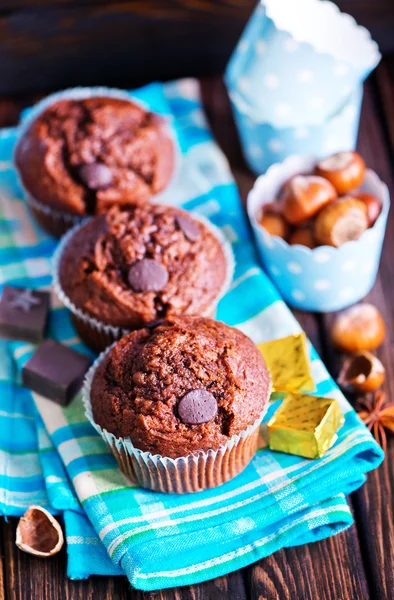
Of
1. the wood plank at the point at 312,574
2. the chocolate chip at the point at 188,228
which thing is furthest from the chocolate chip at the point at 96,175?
the wood plank at the point at 312,574

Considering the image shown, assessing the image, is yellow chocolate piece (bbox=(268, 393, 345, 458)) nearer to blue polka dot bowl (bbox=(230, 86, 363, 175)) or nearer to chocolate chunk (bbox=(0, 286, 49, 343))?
chocolate chunk (bbox=(0, 286, 49, 343))

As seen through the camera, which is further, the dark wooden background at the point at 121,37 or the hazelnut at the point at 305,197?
the dark wooden background at the point at 121,37

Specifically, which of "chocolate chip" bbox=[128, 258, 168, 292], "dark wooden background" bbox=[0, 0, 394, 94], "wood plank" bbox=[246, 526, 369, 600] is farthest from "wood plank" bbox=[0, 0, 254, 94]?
"wood plank" bbox=[246, 526, 369, 600]

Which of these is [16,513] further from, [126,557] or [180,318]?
[180,318]

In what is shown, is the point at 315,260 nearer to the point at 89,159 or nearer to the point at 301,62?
the point at 301,62

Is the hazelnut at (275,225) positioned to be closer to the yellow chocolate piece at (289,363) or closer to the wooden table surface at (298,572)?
the yellow chocolate piece at (289,363)

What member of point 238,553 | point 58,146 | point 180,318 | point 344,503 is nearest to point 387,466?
point 344,503

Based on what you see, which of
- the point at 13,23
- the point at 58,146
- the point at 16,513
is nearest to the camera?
the point at 16,513
